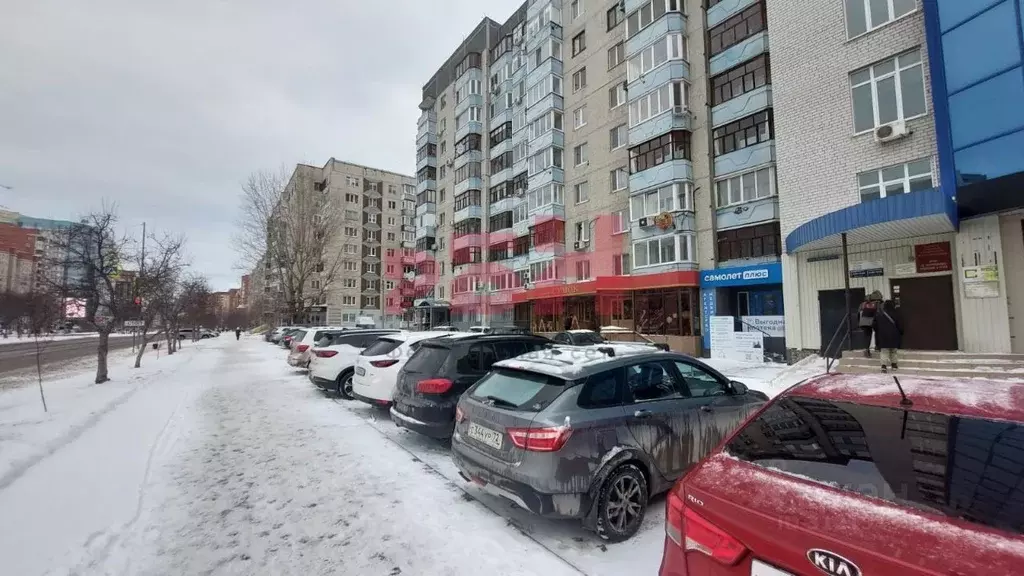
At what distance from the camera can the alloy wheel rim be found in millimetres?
3756

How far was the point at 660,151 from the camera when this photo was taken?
23219 mm

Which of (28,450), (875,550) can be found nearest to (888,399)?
(875,550)

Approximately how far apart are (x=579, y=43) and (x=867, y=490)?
34325 mm

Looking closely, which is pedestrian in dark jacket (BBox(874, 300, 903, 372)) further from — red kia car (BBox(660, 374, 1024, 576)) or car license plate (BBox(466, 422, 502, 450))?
car license plate (BBox(466, 422, 502, 450))

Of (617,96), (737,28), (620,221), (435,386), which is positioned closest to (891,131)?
Result: (737,28)

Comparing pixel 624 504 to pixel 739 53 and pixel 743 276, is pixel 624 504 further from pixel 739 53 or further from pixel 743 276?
pixel 739 53

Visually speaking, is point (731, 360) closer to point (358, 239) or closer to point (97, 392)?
point (97, 392)

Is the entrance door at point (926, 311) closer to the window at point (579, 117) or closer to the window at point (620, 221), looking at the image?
the window at point (620, 221)

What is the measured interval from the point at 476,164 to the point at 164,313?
85.8 ft

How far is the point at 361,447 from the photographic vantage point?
6.44m

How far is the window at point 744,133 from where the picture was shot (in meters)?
19.5

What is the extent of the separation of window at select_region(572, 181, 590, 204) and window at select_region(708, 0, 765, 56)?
33.3 feet

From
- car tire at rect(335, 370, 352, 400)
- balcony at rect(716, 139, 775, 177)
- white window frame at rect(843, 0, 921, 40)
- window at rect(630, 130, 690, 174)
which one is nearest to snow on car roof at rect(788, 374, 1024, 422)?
car tire at rect(335, 370, 352, 400)

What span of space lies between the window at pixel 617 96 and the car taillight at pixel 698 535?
92.9ft
